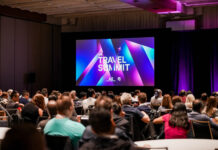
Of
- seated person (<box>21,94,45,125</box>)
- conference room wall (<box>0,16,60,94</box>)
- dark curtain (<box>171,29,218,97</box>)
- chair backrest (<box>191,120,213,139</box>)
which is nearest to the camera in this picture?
chair backrest (<box>191,120,213,139</box>)

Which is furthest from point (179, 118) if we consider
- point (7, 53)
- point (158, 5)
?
point (7, 53)

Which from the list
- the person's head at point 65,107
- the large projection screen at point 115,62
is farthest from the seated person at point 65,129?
the large projection screen at point 115,62

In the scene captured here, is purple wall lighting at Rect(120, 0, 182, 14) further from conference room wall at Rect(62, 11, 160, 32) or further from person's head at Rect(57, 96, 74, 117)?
person's head at Rect(57, 96, 74, 117)

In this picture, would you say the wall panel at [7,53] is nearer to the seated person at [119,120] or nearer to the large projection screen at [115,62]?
the large projection screen at [115,62]

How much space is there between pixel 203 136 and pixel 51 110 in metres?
1.87

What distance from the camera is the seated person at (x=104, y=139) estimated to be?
199 centimetres

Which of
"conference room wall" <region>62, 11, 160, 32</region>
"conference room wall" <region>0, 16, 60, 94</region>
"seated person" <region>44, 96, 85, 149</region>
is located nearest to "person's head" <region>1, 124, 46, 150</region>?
"seated person" <region>44, 96, 85, 149</region>

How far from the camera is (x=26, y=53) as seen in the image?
1420 cm

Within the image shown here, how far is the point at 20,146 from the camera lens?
100cm

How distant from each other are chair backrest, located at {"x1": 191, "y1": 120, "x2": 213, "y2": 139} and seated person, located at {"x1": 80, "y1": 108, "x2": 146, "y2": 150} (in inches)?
88.7

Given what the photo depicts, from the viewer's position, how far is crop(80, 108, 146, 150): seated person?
1988 millimetres

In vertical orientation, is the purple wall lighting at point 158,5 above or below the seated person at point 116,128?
above

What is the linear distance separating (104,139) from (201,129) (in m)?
2.36

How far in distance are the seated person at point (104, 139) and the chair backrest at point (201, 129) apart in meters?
2.25
